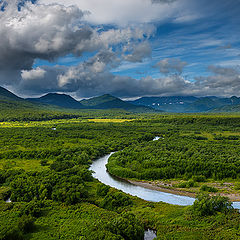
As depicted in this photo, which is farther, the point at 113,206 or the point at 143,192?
the point at 143,192

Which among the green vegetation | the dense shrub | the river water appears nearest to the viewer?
the green vegetation

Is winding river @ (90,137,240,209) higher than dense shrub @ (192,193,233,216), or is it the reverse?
dense shrub @ (192,193,233,216)

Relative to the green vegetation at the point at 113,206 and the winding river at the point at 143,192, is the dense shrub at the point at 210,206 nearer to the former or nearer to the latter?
the green vegetation at the point at 113,206

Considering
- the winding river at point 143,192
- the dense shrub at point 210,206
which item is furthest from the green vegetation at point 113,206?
the winding river at point 143,192

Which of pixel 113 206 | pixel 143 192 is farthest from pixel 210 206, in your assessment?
pixel 143 192

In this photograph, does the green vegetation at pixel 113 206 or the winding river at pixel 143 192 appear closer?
the green vegetation at pixel 113 206

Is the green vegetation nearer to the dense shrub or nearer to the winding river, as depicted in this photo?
the dense shrub

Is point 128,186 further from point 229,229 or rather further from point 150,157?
Result: point 229,229

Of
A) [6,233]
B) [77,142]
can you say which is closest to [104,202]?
[6,233]

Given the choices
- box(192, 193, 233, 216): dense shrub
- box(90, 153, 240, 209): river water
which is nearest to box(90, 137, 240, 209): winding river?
box(90, 153, 240, 209): river water

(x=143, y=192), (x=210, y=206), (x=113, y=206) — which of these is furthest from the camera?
(x=143, y=192)

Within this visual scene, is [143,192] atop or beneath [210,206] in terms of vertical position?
beneath

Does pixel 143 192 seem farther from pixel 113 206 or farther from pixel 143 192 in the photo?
pixel 113 206
